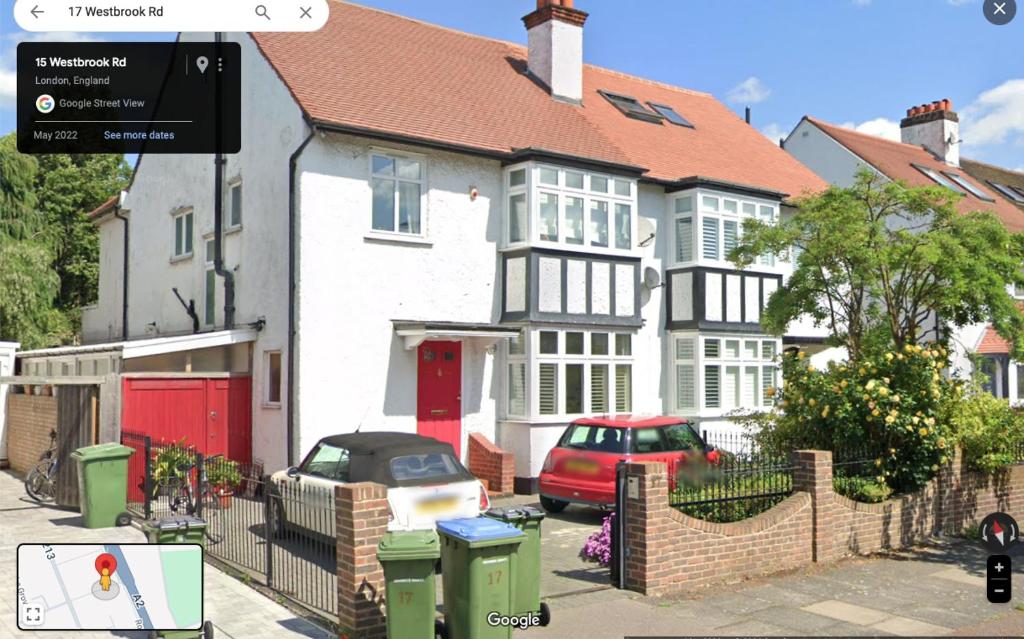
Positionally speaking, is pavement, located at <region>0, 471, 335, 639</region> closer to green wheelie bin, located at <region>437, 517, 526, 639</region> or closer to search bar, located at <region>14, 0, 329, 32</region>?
green wheelie bin, located at <region>437, 517, 526, 639</region>

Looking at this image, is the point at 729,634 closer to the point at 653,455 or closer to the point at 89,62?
the point at 653,455

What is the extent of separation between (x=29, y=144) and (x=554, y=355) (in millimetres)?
9213

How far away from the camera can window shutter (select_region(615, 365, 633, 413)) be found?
58.4ft

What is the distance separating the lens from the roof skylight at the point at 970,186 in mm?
30397

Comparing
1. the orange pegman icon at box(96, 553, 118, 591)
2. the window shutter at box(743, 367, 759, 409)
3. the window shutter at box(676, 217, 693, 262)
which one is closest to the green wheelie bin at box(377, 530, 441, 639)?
the orange pegman icon at box(96, 553, 118, 591)

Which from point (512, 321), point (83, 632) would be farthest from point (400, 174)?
point (83, 632)

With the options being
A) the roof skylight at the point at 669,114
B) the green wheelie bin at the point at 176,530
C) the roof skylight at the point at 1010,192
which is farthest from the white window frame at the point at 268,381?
the roof skylight at the point at 1010,192

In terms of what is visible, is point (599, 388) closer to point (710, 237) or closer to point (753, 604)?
point (710, 237)

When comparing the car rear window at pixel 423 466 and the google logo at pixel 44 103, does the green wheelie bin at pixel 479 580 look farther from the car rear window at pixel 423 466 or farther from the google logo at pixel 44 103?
the google logo at pixel 44 103

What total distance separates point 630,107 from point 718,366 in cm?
747

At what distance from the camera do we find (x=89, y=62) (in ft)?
33.4

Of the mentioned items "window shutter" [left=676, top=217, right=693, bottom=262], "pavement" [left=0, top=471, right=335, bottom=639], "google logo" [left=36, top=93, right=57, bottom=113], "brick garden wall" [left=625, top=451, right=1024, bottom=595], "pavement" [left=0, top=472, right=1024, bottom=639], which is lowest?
"pavement" [left=0, top=472, right=1024, bottom=639]

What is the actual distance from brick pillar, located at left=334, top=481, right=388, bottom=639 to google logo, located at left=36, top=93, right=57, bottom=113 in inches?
250

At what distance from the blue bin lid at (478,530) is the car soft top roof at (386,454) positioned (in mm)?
2594
